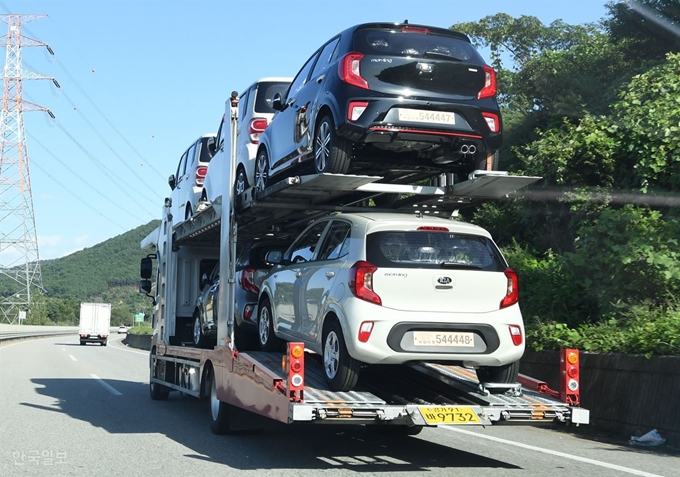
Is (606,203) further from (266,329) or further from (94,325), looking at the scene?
(94,325)

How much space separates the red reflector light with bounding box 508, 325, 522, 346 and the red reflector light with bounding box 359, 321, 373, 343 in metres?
1.29

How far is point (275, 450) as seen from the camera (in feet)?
29.4

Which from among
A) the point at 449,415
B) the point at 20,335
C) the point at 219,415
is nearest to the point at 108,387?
the point at 219,415

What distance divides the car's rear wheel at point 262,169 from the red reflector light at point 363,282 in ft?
11.2

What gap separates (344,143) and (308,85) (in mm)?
1325

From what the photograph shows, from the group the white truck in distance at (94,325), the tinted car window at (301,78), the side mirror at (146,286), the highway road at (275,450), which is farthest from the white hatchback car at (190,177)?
the white truck in distance at (94,325)

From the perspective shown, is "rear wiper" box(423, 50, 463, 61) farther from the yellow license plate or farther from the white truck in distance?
the white truck in distance

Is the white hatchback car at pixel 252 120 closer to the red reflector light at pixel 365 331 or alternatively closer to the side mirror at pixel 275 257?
the side mirror at pixel 275 257

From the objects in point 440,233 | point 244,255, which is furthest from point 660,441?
point 244,255

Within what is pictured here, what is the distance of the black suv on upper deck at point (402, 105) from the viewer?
332 inches

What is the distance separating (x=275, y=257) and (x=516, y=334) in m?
3.33

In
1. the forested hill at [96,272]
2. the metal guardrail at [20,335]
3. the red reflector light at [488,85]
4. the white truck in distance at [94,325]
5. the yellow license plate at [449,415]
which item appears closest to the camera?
the yellow license plate at [449,415]

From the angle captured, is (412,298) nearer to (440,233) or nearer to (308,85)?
(440,233)

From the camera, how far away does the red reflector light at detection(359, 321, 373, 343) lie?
737 centimetres
